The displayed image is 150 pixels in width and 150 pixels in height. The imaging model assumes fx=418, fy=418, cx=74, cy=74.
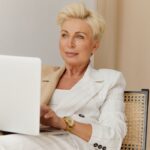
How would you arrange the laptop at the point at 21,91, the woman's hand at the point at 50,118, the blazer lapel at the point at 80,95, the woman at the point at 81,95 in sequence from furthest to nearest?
the blazer lapel at the point at 80,95
the woman at the point at 81,95
the woman's hand at the point at 50,118
the laptop at the point at 21,91

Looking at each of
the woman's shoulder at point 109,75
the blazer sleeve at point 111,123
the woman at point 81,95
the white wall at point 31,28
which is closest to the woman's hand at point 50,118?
the woman at point 81,95

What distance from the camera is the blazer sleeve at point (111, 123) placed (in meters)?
1.69

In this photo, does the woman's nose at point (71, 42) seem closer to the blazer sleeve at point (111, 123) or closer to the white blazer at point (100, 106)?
the white blazer at point (100, 106)

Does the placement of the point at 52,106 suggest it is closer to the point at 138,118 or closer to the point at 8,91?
the point at 138,118

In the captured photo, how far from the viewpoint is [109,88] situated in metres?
1.82

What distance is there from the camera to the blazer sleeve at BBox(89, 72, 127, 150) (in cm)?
169

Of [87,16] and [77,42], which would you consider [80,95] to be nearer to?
[77,42]

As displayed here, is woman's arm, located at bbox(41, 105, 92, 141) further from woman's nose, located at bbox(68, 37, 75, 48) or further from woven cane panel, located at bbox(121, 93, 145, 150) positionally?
woman's nose, located at bbox(68, 37, 75, 48)

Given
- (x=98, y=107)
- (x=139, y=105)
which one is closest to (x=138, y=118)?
(x=139, y=105)

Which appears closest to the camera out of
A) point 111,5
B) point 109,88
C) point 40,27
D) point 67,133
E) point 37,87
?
point 37,87

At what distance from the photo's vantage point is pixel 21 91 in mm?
1366

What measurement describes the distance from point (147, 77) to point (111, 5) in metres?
0.48

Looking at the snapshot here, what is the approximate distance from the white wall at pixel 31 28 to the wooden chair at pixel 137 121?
83 centimetres

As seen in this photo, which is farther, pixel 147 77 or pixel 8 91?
pixel 147 77
